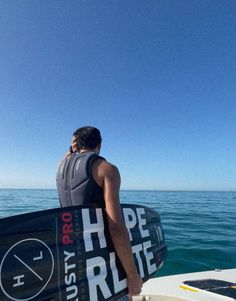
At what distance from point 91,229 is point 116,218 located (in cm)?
31

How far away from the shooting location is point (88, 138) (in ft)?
7.36

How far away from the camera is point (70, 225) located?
2.02 meters

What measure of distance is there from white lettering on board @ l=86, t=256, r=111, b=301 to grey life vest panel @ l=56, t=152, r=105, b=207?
19.2 inches

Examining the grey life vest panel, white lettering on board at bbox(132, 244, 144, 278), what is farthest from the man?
white lettering on board at bbox(132, 244, 144, 278)

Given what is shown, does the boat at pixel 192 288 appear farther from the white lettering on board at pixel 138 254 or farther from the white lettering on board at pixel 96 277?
the white lettering on board at pixel 96 277

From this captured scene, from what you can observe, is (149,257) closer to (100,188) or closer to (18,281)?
(100,188)

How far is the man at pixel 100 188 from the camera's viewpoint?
6.34 ft

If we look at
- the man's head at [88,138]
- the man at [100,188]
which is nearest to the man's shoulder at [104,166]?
the man at [100,188]

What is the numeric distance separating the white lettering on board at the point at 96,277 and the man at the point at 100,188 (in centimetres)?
20

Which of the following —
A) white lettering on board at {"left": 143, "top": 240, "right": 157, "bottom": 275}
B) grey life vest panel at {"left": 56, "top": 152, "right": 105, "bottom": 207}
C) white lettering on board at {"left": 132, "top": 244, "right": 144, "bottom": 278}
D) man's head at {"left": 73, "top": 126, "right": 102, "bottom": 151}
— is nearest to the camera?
grey life vest panel at {"left": 56, "top": 152, "right": 105, "bottom": 207}

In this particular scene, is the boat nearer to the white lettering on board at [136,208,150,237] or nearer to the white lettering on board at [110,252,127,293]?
the white lettering on board at [136,208,150,237]

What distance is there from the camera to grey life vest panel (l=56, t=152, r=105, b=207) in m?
2.05

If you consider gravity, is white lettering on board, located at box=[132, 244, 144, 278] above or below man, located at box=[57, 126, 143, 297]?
below

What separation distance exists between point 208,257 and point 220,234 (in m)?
2.83
